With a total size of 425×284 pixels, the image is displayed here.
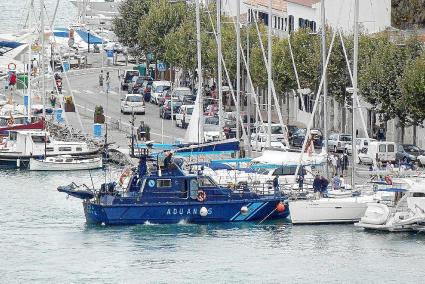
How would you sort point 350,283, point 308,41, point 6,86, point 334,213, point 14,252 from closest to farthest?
point 350,283 → point 14,252 → point 334,213 → point 308,41 → point 6,86

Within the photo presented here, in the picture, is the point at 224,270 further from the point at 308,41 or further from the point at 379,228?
the point at 308,41

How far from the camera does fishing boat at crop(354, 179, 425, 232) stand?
80.7m

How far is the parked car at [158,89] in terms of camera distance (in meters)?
134

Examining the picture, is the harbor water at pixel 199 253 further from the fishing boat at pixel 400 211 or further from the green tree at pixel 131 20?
the green tree at pixel 131 20

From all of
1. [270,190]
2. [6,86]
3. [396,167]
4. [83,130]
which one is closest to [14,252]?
[270,190]

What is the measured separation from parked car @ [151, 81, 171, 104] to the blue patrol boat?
4865 cm

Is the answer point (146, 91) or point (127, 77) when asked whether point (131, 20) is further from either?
point (146, 91)

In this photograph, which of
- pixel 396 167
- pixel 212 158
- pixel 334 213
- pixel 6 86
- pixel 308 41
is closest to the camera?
pixel 334 213

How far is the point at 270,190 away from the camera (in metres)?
86.6

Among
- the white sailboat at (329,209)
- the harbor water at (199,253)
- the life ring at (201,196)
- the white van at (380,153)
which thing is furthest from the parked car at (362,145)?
the life ring at (201,196)

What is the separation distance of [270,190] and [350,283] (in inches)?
625

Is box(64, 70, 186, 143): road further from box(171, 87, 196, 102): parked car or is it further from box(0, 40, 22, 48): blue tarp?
box(0, 40, 22, 48): blue tarp

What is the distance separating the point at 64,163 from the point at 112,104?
25.4 metres

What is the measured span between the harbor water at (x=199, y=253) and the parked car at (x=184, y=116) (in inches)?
1268
